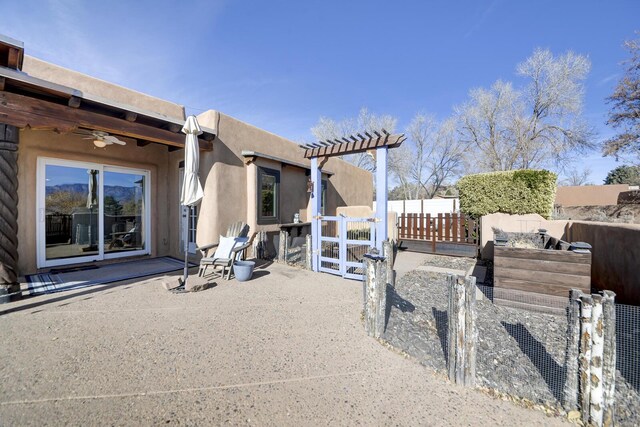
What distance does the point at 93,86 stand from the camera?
5.82m

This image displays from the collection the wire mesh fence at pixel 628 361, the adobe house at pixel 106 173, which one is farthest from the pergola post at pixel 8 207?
the wire mesh fence at pixel 628 361

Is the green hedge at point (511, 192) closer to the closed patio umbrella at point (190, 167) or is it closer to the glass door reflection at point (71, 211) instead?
the closed patio umbrella at point (190, 167)

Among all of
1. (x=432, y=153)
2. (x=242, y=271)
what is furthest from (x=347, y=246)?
(x=432, y=153)

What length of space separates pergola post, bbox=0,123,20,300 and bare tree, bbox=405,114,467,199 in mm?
26733

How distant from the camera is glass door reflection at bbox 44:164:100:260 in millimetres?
5676

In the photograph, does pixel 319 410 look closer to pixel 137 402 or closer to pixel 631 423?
pixel 137 402

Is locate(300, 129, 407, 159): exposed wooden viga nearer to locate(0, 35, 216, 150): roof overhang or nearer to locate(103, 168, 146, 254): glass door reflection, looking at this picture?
locate(0, 35, 216, 150): roof overhang

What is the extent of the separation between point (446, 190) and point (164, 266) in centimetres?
2996

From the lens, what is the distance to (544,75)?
17.5m

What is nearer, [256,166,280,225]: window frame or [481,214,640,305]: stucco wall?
[481,214,640,305]: stucco wall

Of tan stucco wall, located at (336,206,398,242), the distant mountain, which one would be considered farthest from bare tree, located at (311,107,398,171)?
the distant mountain

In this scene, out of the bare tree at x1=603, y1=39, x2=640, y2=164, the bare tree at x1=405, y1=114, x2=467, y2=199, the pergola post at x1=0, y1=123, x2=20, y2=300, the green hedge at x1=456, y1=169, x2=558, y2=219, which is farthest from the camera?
the bare tree at x1=405, y1=114, x2=467, y2=199

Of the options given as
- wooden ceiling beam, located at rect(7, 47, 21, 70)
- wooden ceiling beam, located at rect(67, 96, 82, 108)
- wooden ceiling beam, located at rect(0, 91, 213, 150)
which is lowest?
wooden ceiling beam, located at rect(0, 91, 213, 150)

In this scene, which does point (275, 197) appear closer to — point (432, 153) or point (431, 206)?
point (431, 206)
